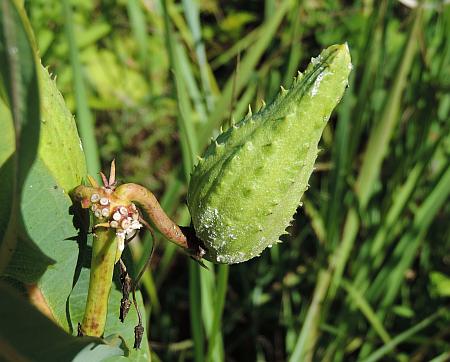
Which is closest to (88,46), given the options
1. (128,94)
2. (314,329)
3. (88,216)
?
(128,94)

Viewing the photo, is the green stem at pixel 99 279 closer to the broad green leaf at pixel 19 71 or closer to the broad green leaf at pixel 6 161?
the broad green leaf at pixel 6 161

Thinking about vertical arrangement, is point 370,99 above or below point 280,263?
above

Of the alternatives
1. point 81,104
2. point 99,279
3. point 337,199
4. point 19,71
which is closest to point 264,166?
point 99,279

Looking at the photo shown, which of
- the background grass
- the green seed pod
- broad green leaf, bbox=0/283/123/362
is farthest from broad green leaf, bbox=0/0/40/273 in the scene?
the background grass

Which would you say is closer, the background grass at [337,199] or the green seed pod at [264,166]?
the green seed pod at [264,166]

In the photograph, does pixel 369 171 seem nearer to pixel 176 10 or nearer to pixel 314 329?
pixel 314 329

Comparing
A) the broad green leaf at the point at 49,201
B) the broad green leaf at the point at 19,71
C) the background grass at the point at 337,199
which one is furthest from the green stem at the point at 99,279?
the background grass at the point at 337,199
